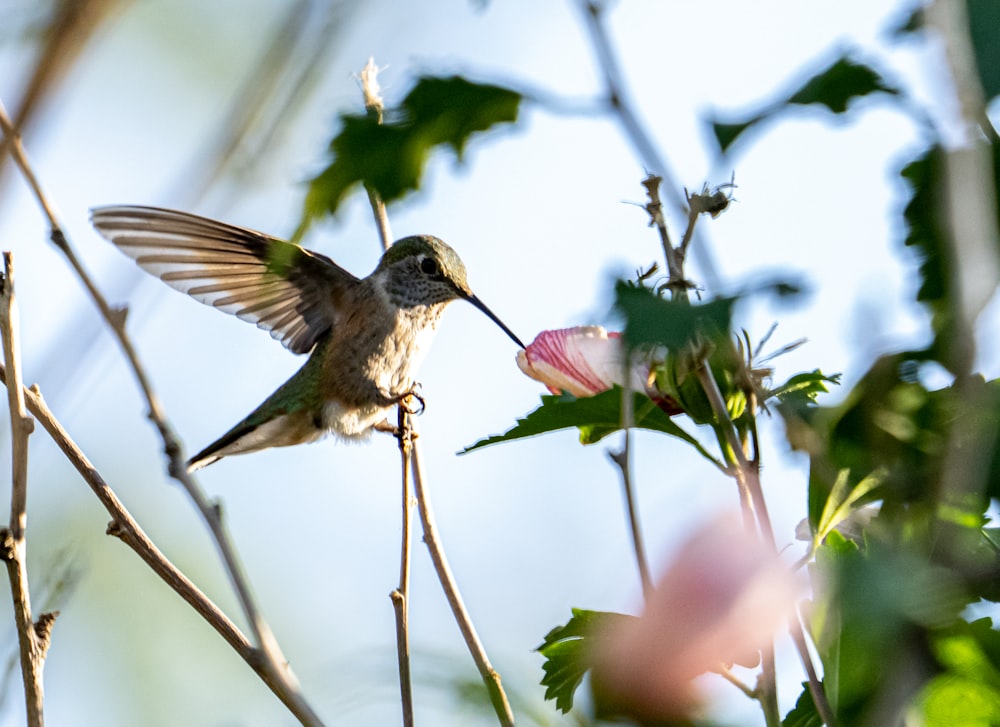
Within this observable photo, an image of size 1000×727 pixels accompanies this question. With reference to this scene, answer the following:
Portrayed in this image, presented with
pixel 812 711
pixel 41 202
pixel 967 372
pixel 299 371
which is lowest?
pixel 812 711

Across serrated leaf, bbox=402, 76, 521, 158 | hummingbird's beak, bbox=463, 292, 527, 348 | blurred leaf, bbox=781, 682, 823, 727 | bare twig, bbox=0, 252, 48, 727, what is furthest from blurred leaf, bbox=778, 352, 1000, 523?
hummingbird's beak, bbox=463, 292, 527, 348

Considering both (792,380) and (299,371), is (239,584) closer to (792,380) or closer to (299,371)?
(792,380)

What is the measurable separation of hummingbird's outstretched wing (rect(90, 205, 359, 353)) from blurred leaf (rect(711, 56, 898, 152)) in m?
2.36

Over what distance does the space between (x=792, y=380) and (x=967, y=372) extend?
4.03 feet

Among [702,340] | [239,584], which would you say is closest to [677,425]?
[702,340]

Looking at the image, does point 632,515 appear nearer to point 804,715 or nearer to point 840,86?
point 840,86

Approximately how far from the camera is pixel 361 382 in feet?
15.7

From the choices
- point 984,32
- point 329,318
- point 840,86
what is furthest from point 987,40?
point 329,318

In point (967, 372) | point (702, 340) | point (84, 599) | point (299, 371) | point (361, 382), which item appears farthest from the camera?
point (84, 599)

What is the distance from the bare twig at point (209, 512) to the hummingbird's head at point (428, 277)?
304cm

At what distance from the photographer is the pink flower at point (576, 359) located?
234cm

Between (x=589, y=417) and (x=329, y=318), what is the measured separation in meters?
3.08

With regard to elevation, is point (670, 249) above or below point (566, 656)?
above

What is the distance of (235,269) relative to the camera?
15.3 feet
